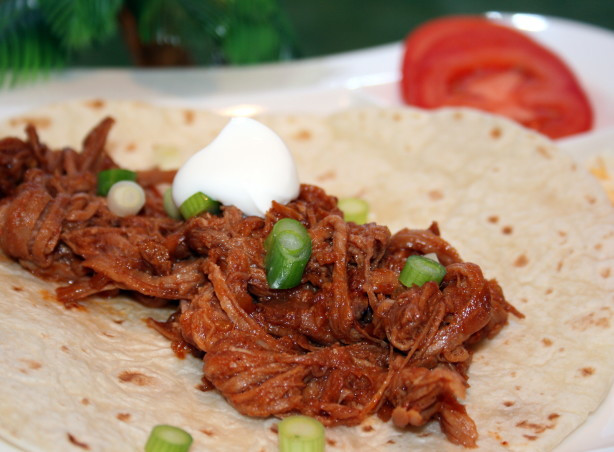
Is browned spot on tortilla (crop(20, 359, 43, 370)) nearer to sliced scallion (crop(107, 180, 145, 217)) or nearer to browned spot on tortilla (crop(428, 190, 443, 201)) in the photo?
sliced scallion (crop(107, 180, 145, 217))

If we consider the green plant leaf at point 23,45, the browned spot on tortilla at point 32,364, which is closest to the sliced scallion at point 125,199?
the browned spot on tortilla at point 32,364

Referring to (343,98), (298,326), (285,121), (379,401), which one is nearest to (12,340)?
(298,326)

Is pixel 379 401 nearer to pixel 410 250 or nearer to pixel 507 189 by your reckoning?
pixel 410 250

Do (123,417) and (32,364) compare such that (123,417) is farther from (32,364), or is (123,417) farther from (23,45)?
(23,45)

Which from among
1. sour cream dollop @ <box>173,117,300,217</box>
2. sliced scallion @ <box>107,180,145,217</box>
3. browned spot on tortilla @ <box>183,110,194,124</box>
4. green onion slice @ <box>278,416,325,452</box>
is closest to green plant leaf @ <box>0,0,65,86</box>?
browned spot on tortilla @ <box>183,110,194,124</box>

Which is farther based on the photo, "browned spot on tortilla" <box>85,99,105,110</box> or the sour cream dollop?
→ "browned spot on tortilla" <box>85,99,105,110</box>

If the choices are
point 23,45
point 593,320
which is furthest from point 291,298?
point 23,45
